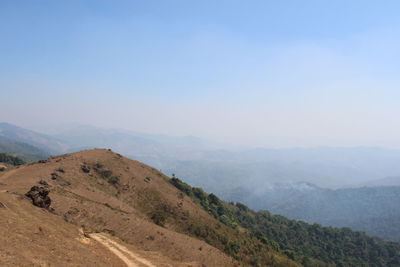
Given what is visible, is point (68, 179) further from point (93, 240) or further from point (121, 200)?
point (93, 240)

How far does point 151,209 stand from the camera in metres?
46.1

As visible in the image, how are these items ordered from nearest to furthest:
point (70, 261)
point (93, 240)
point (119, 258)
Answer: point (70, 261) → point (119, 258) → point (93, 240)

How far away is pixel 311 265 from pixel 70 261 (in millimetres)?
80976

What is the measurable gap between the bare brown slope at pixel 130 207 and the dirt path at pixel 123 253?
5.33 feet

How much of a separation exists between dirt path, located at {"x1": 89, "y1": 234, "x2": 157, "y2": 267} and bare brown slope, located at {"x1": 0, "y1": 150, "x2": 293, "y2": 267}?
1.62 m

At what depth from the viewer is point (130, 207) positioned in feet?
142

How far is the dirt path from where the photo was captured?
69.5 feet

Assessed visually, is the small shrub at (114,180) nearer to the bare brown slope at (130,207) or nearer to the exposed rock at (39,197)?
the bare brown slope at (130,207)

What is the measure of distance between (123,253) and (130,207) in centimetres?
2131

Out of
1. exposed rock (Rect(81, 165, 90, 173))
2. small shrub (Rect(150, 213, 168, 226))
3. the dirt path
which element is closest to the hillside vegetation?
small shrub (Rect(150, 213, 168, 226))

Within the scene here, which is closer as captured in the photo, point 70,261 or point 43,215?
point 70,261

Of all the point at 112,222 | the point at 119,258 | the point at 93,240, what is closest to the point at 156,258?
the point at 119,258

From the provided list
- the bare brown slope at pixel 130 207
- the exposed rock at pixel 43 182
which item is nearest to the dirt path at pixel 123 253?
the bare brown slope at pixel 130 207

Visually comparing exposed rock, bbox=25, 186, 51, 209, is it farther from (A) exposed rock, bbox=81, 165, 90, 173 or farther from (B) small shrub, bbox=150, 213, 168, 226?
(A) exposed rock, bbox=81, 165, 90, 173
